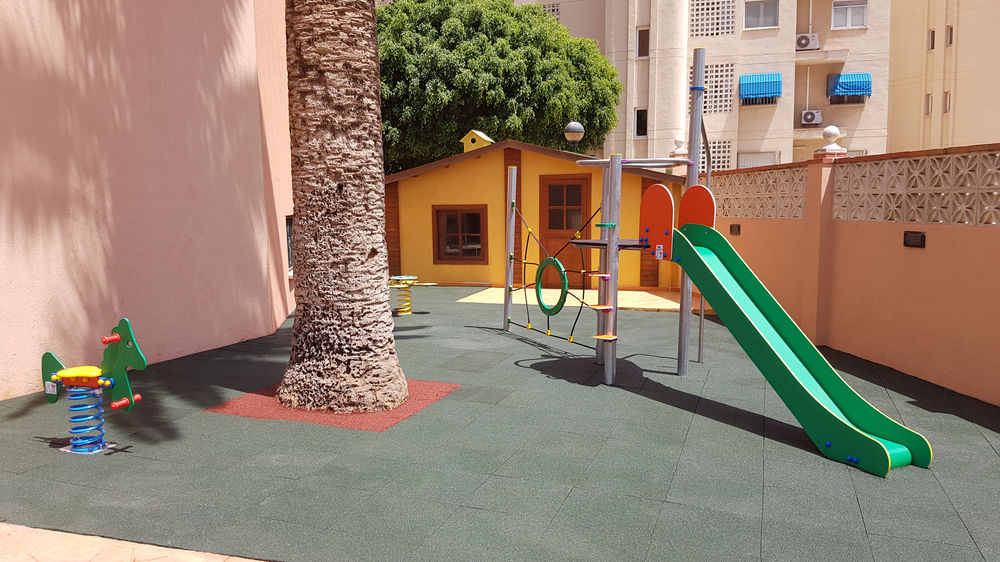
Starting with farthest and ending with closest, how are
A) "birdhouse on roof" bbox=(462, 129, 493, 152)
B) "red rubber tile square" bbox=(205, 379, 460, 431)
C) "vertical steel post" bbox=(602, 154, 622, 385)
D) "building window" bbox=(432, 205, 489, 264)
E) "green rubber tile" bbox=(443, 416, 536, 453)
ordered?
1. "birdhouse on roof" bbox=(462, 129, 493, 152)
2. "building window" bbox=(432, 205, 489, 264)
3. "vertical steel post" bbox=(602, 154, 622, 385)
4. "red rubber tile square" bbox=(205, 379, 460, 431)
5. "green rubber tile" bbox=(443, 416, 536, 453)

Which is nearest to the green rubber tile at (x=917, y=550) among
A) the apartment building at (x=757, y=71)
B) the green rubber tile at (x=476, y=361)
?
the green rubber tile at (x=476, y=361)

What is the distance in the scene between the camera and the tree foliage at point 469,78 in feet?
74.3

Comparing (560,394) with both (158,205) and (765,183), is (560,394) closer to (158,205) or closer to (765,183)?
(158,205)

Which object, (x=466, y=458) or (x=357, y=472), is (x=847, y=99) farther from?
(x=357, y=472)

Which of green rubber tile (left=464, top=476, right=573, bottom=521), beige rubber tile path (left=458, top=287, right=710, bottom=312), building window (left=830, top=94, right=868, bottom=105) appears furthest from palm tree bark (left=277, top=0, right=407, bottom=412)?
building window (left=830, top=94, right=868, bottom=105)

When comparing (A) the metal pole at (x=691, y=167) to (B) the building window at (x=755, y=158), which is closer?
(A) the metal pole at (x=691, y=167)

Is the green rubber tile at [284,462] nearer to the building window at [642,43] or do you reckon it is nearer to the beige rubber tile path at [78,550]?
the beige rubber tile path at [78,550]

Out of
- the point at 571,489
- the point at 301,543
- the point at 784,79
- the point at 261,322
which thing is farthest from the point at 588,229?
the point at 784,79

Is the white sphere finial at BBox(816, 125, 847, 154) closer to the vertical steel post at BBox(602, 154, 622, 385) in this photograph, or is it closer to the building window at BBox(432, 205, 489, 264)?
the vertical steel post at BBox(602, 154, 622, 385)

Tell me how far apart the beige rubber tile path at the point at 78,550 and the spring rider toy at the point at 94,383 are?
138 centimetres

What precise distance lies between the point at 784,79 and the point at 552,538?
28.3 metres

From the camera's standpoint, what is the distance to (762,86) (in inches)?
1093

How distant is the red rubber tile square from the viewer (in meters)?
6.26

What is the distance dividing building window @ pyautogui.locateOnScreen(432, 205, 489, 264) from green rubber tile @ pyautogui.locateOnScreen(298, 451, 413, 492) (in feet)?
37.9
